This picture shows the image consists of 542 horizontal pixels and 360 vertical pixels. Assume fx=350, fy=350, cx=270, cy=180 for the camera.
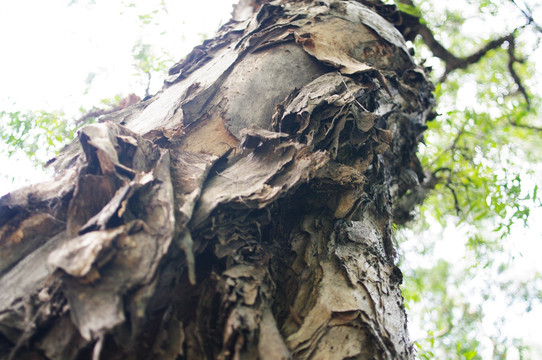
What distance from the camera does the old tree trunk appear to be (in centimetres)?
119

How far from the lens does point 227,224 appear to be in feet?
5.25

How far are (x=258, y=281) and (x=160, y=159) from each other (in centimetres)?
71

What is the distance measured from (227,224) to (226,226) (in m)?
0.01

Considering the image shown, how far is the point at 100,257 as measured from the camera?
1.17 metres

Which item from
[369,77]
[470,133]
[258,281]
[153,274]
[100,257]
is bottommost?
[470,133]

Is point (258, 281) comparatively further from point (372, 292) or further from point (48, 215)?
point (48, 215)

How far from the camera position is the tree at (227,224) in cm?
120

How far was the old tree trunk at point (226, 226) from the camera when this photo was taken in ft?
3.92

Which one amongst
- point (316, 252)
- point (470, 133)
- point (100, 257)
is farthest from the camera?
point (470, 133)

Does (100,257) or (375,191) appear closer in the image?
(100,257)

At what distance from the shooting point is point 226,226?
1594 mm

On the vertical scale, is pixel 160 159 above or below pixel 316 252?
above

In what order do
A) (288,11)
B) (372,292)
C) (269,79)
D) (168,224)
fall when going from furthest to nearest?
(288,11), (269,79), (372,292), (168,224)

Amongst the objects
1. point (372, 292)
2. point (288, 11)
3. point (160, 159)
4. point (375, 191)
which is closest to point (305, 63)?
point (288, 11)
